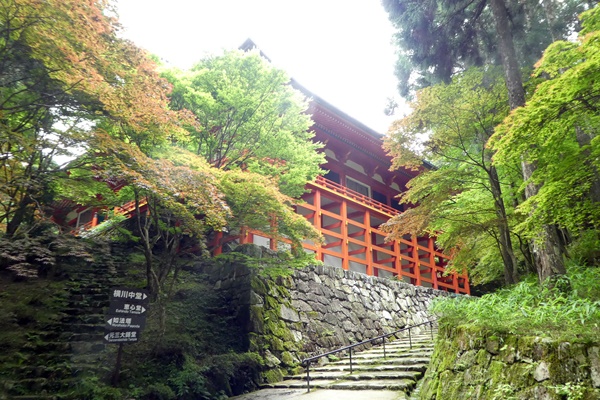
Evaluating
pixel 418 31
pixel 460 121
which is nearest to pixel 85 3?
pixel 460 121

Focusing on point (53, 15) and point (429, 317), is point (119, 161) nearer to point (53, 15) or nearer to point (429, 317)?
point (53, 15)

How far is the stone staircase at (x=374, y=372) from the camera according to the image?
694cm

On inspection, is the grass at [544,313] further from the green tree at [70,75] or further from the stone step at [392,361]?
the green tree at [70,75]

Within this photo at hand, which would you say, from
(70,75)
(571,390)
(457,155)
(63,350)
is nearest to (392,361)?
(457,155)

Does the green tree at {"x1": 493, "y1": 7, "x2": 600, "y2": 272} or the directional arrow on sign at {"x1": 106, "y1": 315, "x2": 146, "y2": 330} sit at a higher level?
the green tree at {"x1": 493, "y1": 7, "x2": 600, "y2": 272}

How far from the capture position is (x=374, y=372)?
7.94m

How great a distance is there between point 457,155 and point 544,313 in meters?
5.82

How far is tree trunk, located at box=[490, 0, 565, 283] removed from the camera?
6.36m

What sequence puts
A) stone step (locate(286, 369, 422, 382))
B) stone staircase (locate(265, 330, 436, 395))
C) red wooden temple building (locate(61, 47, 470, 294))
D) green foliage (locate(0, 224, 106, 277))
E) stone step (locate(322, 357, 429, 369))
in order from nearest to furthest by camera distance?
stone staircase (locate(265, 330, 436, 395))
stone step (locate(286, 369, 422, 382))
stone step (locate(322, 357, 429, 369))
green foliage (locate(0, 224, 106, 277))
red wooden temple building (locate(61, 47, 470, 294))

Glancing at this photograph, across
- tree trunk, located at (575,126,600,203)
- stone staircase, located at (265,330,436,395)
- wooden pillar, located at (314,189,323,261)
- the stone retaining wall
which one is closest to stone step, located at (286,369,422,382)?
stone staircase, located at (265,330,436,395)

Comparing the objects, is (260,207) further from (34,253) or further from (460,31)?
(460,31)

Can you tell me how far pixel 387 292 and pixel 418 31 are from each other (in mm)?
9073

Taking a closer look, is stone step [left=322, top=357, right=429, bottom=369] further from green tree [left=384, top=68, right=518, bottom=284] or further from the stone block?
green tree [left=384, top=68, right=518, bottom=284]

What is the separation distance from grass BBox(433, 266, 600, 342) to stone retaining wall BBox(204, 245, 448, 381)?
14.5 feet
